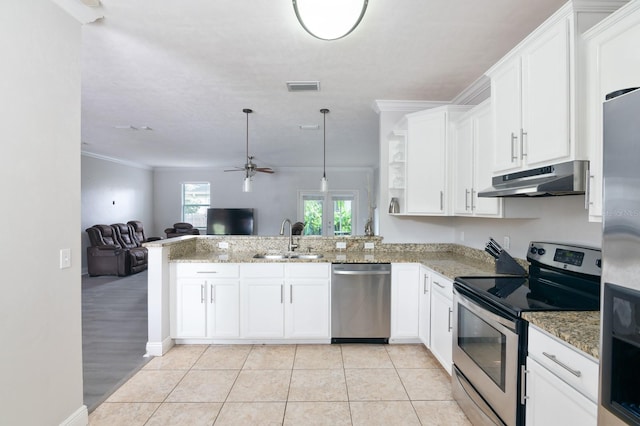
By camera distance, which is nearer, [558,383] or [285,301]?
[558,383]

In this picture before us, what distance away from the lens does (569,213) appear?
2139 mm

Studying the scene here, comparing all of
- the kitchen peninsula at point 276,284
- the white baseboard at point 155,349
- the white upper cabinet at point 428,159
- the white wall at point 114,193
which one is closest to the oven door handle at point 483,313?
the kitchen peninsula at point 276,284

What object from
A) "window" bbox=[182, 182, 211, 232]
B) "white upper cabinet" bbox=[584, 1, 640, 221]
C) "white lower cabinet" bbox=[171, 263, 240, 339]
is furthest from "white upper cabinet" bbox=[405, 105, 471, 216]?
"window" bbox=[182, 182, 211, 232]

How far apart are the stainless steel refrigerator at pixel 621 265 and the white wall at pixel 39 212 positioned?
2.45 m

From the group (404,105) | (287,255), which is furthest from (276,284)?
(404,105)

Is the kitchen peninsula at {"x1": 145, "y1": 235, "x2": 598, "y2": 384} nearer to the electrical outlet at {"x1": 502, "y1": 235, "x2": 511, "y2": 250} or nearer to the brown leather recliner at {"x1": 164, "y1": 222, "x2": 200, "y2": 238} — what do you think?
the electrical outlet at {"x1": 502, "y1": 235, "x2": 511, "y2": 250}

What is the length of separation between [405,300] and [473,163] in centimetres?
146

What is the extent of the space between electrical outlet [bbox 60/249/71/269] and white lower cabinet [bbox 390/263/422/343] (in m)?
2.58

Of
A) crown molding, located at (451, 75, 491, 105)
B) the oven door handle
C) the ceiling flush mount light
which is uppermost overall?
crown molding, located at (451, 75, 491, 105)

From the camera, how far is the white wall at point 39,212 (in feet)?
5.04

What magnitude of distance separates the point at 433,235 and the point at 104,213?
24.3 feet

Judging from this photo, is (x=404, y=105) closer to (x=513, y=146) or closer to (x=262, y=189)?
(x=513, y=146)

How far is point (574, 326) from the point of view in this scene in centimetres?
134

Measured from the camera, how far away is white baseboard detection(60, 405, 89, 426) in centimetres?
189
